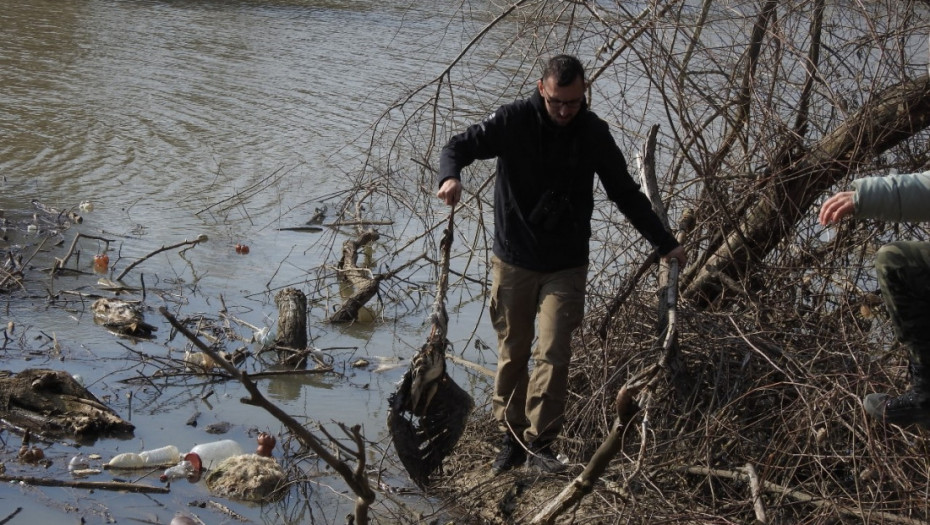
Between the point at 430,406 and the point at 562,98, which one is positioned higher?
the point at 562,98

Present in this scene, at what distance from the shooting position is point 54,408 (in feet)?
18.4

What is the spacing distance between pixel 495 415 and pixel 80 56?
13380mm

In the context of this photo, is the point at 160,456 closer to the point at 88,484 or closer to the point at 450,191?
the point at 88,484

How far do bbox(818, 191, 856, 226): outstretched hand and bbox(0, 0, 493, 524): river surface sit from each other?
2.52m

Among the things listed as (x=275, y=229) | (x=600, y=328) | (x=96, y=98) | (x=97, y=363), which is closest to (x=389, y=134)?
(x=275, y=229)

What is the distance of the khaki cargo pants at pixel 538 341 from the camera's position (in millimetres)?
4793

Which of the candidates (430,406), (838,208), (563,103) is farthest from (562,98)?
(430,406)

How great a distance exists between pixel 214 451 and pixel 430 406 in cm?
125

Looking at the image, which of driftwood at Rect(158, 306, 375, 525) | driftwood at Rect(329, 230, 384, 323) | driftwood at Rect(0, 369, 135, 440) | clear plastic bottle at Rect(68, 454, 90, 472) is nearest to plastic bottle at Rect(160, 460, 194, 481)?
clear plastic bottle at Rect(68, 454, 90, 472)

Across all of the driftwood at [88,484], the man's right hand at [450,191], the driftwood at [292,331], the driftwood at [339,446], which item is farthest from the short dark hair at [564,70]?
the driftwood at [292,331]

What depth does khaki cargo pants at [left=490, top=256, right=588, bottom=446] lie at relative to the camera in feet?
15.7

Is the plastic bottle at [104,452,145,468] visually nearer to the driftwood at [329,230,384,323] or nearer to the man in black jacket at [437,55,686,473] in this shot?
the man in black jacket at [437,55,686,473]

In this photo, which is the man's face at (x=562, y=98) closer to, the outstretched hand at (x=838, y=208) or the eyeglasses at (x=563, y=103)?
the eyeglasses at (x=563, y=103)

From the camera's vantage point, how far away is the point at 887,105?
5434 millimetres
